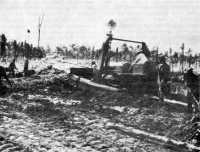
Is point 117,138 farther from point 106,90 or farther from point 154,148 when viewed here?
point 106,90

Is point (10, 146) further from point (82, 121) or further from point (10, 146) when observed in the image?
point (82, 121)

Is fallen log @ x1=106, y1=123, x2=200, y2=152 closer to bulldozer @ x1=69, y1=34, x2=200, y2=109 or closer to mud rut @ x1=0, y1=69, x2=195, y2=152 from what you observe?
mud rut @ x1=0, y1=69, x2=195, y2=152

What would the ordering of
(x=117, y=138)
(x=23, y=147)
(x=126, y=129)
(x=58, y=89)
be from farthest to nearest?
(x=58, y=89) → (x=126, y=129) → (x=117, y=138) → (x=23, y=147)

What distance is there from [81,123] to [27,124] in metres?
1.68

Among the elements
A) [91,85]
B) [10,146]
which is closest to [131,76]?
[91,85]

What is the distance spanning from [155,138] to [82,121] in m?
2.89

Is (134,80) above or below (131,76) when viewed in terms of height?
below

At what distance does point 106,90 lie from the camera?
A: 1659cm

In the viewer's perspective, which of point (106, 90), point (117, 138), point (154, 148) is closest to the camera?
point (154, 148)

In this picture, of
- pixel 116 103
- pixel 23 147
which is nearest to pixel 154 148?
pixel 23 147

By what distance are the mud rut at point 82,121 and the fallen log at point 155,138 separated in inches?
5.6

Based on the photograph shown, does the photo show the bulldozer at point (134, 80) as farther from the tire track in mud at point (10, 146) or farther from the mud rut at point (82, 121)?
the tire track in mud at point (10, 146)

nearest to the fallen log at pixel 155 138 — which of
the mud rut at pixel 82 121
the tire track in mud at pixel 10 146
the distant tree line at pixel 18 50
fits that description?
the mud rut at pixel 82 121

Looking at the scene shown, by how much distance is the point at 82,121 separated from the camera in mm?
9852
